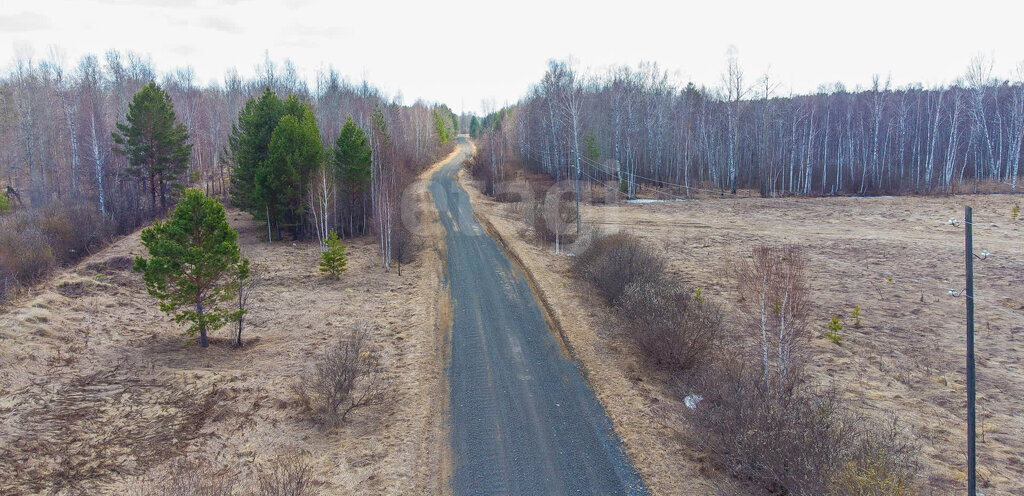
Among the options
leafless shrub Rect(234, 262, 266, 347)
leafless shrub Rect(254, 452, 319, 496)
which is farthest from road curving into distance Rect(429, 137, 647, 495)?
leafless shrub Rect(234, 262, 266, 347)

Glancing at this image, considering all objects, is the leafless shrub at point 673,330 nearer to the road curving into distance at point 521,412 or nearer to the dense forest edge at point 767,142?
the road curving into distance at point 521,412

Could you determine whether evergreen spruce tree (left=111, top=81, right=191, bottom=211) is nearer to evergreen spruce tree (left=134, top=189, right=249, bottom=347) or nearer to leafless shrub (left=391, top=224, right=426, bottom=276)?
leafless shrub (left=391, top=224, right=426, bottom=276)

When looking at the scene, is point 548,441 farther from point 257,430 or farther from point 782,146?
point 782,146

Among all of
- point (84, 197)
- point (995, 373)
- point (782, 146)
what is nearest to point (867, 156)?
point (782, 146)

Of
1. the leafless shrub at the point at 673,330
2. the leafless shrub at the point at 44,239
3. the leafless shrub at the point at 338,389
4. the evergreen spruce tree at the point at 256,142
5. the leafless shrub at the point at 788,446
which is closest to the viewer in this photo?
the leafless shrub at the point at 788,446

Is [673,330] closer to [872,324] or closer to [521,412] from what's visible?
[521,412]

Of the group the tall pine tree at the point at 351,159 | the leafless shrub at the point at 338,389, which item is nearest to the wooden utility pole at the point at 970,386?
the leafless shrub at the point at 338,389
